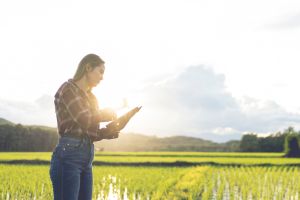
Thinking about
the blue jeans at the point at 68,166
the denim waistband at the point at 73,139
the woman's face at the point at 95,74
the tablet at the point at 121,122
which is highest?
the woman's face at the point at 95,74

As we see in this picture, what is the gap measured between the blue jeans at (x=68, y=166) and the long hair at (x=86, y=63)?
367 mm

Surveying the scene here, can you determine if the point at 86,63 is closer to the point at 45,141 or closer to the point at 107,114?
the point at 107,114

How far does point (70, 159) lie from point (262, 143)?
50130 mm

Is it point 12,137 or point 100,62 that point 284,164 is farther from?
point 12,137

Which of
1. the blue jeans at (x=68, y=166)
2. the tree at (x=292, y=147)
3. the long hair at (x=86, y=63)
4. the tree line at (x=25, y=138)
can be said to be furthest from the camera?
the tree line at (x=25, y=138)

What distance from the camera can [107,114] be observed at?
2.77 metres

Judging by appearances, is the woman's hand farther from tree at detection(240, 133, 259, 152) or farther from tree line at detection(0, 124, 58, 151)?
tree line at detection(0, 124, 58, 151)

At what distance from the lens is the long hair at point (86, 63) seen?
276 centimetres

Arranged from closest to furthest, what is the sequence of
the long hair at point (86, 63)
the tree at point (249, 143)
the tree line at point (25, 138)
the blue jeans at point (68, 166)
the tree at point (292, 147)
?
1. the blue jeans at point (68, 166)
2. the long hair at point (86, 63)
3. the tree at point (292, 147)
4. the tree at point (249, 143)
5. the tree line at point (25, 138)

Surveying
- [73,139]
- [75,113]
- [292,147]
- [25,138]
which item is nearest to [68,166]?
[73,139]

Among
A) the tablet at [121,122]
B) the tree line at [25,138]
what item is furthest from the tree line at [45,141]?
the tablet at [121,122]

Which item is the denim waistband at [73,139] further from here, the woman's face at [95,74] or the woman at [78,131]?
the woman's face at [95,74]

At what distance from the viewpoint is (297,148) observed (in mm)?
34781

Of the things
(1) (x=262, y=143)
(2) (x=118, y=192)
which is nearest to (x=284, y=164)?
(2) (x=118, y=192)
